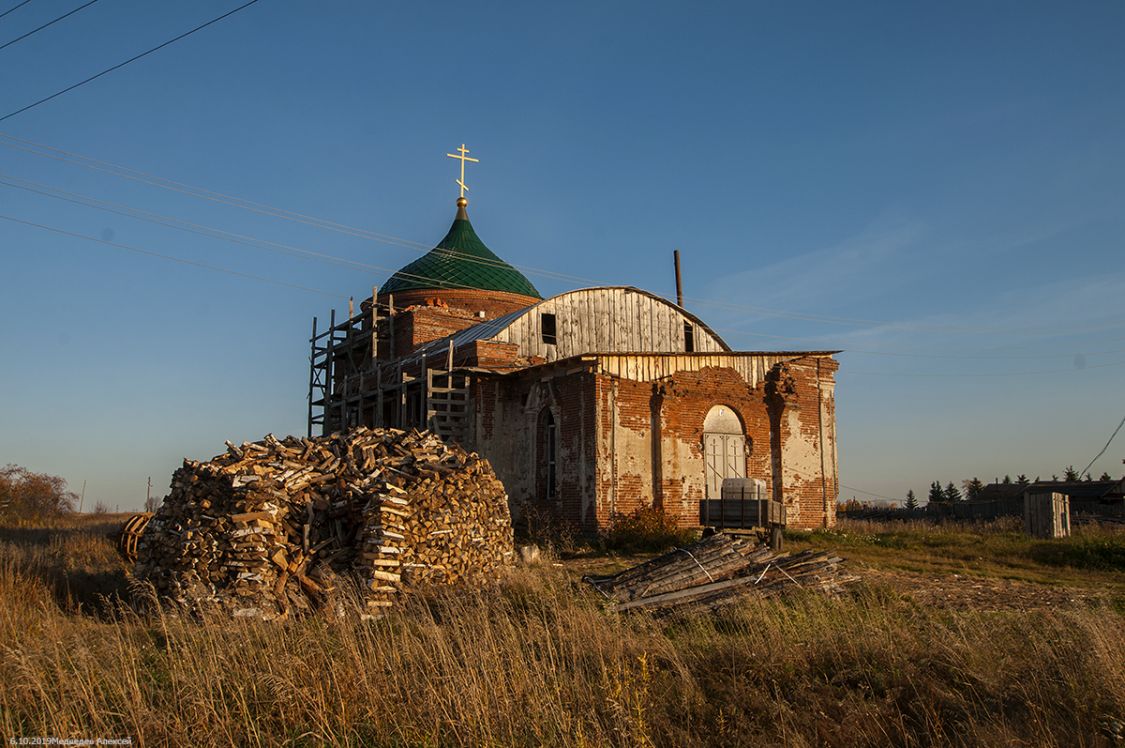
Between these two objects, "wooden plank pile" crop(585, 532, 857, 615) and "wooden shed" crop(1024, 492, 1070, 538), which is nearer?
"wooden plank pile" crop(585, 532, 857, 615)

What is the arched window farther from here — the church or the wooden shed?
the wooden shed

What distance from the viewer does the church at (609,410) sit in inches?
747

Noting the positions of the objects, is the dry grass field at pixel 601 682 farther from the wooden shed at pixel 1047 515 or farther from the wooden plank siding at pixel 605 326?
the wooden plank siding at pixel 605 326

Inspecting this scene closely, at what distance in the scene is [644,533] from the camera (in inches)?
682

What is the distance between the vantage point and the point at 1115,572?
554 inches

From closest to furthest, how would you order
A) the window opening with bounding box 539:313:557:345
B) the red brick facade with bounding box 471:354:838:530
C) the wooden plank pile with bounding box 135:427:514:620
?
the wooden plank pile with bounding box 135:427:514:620, the red brick facade with bounding box 471:354:838:530, the window opening with bounding box 539:313:557:345

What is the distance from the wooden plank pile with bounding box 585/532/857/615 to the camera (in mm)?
9500

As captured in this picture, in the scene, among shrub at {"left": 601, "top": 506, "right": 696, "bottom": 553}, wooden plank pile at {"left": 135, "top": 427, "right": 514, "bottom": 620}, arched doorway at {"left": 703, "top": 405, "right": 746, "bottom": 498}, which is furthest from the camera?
arched doorway at {"left": 703, "top": 405, "right": 746, "bottom": 498}

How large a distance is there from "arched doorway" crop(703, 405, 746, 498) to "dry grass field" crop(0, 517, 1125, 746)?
10639 millimetres

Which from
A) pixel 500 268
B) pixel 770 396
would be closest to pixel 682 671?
pixel 770 396

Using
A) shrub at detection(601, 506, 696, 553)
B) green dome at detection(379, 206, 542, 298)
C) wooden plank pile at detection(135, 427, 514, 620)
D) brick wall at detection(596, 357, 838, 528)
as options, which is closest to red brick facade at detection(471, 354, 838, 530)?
brick wall at detection(596, 357, 838, 528)

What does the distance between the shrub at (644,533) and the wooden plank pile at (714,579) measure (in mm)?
5925

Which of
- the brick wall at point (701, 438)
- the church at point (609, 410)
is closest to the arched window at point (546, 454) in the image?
the church at point (609, 410)

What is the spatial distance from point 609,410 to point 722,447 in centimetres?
310
